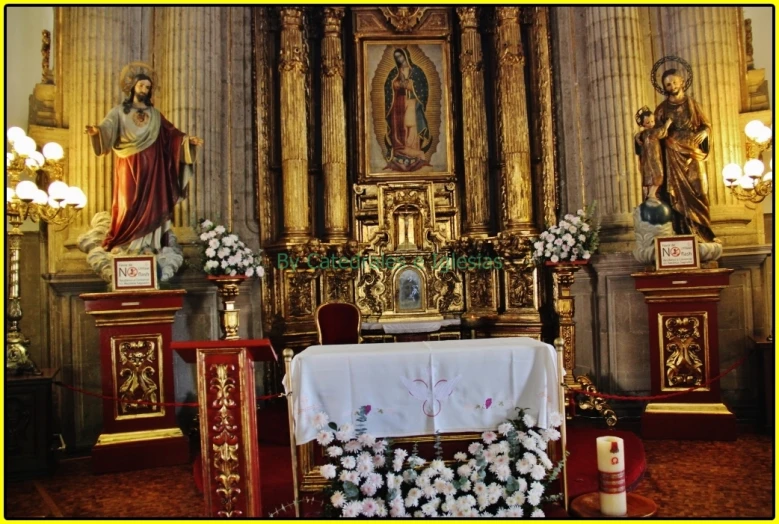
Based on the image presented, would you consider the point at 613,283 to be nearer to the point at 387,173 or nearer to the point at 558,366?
the point at 387,173

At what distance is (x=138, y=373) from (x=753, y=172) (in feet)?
19.5

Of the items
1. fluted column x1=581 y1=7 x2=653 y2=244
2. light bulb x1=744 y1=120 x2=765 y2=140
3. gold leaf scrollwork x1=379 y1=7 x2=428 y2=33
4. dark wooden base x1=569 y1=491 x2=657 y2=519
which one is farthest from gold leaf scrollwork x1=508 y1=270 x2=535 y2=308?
dark wooden base x1=569 y1=491 x2=657 y2=519

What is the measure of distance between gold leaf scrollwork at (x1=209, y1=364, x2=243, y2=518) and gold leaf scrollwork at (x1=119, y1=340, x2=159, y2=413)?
8.94ft

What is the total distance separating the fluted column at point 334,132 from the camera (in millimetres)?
8453

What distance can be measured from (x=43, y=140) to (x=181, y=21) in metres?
2.03

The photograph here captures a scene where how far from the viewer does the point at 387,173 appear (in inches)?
340

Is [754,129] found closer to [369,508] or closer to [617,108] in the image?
[617,108]

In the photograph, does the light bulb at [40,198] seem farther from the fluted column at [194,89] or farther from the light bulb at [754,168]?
the light bulb at [754,168]

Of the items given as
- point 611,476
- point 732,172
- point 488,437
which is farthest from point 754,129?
point 488,437

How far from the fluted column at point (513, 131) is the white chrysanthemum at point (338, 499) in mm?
5014

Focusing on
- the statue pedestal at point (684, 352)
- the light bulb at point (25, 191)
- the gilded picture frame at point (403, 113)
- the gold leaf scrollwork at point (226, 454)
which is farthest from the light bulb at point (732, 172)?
the light bulb at point (25, 191)

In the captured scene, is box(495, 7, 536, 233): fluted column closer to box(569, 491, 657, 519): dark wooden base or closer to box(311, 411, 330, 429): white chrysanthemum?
box(569, 491, 657, 519): dark wooden base

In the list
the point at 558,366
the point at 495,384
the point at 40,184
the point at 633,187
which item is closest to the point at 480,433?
the point at 495,384

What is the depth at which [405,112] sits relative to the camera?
8.68 meters
